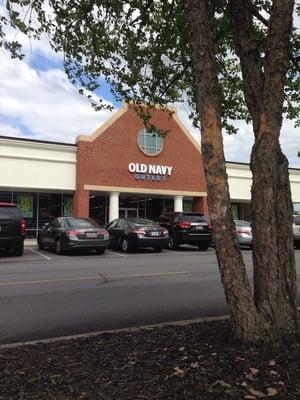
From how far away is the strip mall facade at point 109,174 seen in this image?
88.5 feet

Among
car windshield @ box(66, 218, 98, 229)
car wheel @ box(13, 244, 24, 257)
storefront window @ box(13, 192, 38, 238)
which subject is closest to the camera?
car wheel @ box(13, 244, 24, 257)

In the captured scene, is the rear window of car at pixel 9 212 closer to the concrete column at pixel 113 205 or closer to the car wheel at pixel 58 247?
the car wheel at pixel 58 247

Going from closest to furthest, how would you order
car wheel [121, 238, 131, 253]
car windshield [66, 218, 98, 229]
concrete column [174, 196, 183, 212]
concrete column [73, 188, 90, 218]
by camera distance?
car windshield [66, 218, 98, 229]
car wheel [121, 238, 131, 253]
concrete column [73, 188, 90, 218]
concrete column [174, 196, 183, 212]

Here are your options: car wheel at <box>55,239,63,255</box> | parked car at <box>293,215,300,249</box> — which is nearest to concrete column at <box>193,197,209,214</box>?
parked car at <box>293,215,300,249</box>

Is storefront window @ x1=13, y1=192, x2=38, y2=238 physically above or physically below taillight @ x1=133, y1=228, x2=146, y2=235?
above

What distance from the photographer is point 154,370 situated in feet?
13.6

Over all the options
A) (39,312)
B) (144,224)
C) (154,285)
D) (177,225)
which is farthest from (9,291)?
(177,225)

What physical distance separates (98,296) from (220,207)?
508 cm

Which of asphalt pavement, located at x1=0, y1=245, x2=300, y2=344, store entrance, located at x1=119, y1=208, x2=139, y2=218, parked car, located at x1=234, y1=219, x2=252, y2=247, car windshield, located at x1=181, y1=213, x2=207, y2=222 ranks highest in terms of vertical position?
store entrance, located at x1=119, y1=208, x2=139, y2=218

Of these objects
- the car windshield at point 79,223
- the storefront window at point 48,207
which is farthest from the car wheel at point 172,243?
the storefront window at point 48,207

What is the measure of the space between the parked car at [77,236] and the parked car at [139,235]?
4.10 ft

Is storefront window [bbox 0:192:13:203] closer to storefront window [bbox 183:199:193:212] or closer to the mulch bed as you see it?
storefront window [bbox 183:199:193:212]

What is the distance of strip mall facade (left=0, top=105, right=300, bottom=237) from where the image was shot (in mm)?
26969

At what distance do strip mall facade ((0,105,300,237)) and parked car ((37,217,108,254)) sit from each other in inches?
337
